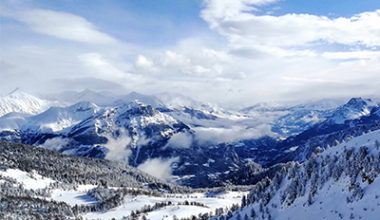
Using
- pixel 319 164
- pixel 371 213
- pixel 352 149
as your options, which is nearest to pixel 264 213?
pixel 319 164

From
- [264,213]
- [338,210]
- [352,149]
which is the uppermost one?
[352,149]

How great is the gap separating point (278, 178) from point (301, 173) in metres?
19.2

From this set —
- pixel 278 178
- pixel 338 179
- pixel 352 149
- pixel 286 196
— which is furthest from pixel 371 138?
pixel 278 178

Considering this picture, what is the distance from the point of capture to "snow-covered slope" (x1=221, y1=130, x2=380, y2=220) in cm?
11775

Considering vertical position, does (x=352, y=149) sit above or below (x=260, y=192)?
above

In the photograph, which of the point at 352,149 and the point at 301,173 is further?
the point at 301,173

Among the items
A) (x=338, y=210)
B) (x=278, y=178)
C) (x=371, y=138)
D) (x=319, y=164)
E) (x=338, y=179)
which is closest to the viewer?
(x=338, y=210)

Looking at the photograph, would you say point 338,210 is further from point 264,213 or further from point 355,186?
point 264,213

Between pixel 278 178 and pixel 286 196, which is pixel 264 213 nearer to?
pixel 286 196

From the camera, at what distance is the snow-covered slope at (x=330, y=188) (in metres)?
118

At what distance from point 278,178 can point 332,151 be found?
28220 millimetres

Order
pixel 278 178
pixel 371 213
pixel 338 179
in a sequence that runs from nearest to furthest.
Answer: pixel 371 213 < pixel 338 179 < pixel 278 178

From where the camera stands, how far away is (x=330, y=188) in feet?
459

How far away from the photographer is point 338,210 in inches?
4739
